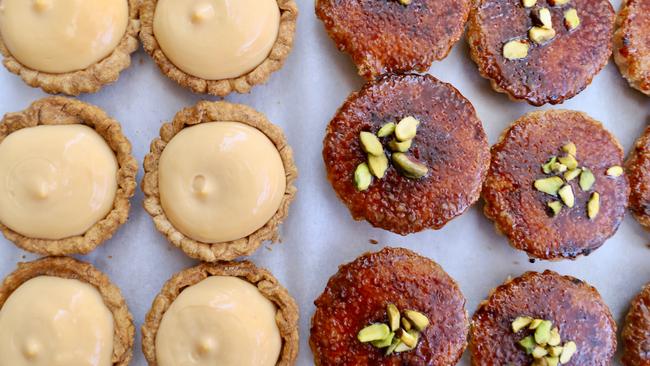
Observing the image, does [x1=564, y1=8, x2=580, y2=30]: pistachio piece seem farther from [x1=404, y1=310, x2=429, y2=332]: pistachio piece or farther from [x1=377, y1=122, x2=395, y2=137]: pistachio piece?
Answer: [x1=404, y1=310, x2=429, y2=332]: pistachio piece

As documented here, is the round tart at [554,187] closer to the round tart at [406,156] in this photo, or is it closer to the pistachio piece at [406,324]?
the round tart at [406,156]

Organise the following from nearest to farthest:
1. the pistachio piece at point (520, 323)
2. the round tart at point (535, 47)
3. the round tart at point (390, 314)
A: the round tart at point (390, 314), the pistachio piece at point (520, 323), the round tart at point (535, 47)

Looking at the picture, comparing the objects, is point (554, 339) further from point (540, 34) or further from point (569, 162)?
point (540, 34)

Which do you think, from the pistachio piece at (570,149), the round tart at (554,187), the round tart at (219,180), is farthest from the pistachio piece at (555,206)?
the round tart at (219,180)

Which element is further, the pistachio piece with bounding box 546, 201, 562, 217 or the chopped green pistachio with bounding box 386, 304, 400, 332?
the pistachio piece with bounding box 546, 201, 562, 217

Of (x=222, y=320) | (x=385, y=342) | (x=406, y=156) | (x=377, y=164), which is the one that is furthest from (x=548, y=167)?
(x=222, y=320)

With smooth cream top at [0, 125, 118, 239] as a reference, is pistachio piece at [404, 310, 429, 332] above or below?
below

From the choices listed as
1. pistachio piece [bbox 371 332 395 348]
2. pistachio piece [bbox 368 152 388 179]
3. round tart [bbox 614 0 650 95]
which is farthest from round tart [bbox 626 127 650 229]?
pistachio piece [bbox 371 332 395 348]
